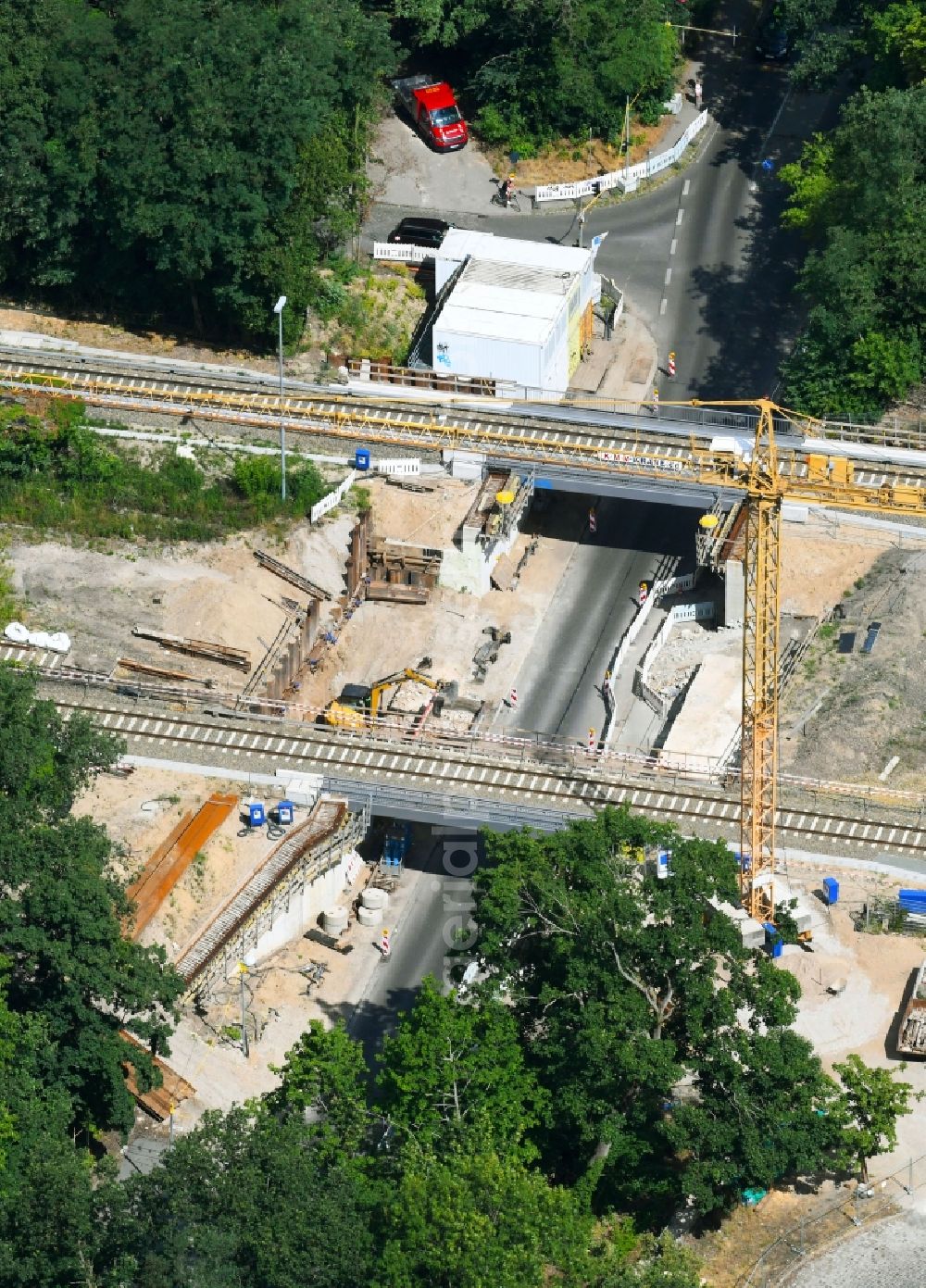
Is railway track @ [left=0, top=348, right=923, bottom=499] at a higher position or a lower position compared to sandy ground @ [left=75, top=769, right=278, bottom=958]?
higher

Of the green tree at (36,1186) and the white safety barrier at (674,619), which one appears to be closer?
the green tree at (36,1186)

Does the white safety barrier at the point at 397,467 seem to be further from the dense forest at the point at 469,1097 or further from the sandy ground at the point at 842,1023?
the dense forest at the point at 469,1097

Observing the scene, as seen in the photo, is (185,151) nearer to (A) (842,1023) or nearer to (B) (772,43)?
(B) (772,43)

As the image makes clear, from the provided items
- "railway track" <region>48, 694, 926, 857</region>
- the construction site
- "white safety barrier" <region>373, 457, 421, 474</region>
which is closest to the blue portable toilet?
the construction site

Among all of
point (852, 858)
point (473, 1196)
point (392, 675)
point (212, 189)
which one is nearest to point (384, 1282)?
point (473, 1196)

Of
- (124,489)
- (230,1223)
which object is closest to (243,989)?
(230,1223)

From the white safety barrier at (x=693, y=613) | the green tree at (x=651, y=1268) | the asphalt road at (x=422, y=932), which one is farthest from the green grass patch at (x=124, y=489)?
the green tree at (x=651, y=1268)

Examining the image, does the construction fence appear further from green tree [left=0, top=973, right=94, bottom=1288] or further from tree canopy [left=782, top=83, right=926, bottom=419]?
tree canopy [left=782, top=83, right=926, bottom=419]

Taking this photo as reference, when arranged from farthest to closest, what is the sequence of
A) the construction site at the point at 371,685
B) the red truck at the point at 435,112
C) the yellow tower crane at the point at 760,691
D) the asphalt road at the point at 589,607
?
the red truck at the point at 435,112
the asphalt road at the point at 589,607
the construction site at the point at 371,685
the yellow tower crane at the point at 760,691
